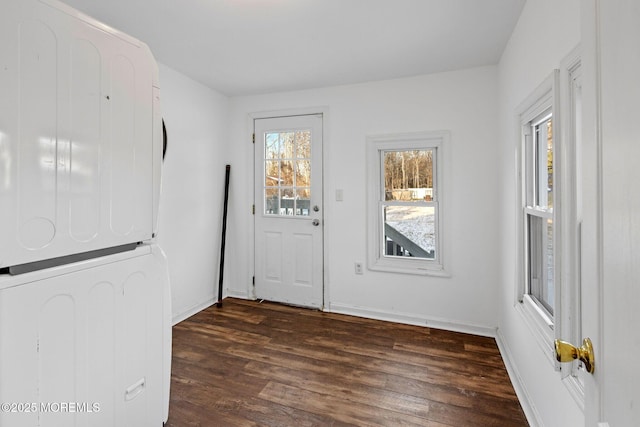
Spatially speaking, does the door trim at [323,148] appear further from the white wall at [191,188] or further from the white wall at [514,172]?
the white wall at [514,172]

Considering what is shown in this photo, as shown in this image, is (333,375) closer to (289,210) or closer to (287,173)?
(289,210)

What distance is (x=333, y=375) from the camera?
2168 mm

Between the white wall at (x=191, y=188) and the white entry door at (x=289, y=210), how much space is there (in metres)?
0.46

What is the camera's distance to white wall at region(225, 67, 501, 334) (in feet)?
9.29

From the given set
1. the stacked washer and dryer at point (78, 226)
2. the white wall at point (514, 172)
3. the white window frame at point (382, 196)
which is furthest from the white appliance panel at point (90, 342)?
the white window frame at point (382, 196)

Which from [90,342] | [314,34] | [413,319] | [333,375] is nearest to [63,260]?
[90,342]

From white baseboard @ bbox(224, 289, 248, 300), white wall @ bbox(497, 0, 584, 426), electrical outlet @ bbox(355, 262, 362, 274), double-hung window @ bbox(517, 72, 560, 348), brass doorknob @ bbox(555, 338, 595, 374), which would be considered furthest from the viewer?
white baseboard @ bbox(224, 289, 248, 300)

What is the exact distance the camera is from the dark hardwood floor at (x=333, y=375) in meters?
1.77

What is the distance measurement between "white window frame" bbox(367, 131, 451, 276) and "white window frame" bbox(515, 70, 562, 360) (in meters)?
0.89

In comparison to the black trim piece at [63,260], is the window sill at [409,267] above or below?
below

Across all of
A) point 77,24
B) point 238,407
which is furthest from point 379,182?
point 77,24

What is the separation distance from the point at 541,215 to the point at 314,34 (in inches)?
73.4

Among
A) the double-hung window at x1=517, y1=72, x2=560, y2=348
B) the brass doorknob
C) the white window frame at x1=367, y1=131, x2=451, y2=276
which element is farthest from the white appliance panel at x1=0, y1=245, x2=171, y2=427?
the white window frame at x1=367, y1=131, x2=451, y2=276

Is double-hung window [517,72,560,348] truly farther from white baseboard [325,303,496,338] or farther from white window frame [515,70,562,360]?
white baseboard [325,303,496,338]
